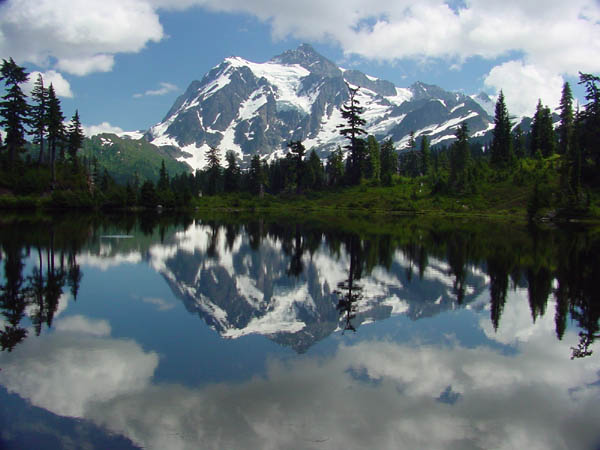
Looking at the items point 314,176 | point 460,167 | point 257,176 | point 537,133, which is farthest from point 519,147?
point 257,176

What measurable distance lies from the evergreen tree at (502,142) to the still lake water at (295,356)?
93.1 meters

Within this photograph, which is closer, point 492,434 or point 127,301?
point 492,434

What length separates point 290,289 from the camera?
20.2m

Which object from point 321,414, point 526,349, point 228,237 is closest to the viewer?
point 321,414

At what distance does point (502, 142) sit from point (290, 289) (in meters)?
107

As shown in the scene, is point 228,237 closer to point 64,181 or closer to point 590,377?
point 590,377

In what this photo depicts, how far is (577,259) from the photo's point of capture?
91.9 feet

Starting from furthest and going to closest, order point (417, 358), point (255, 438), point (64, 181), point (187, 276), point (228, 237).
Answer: point (64, 181) → point (228, 237) → point (187, 276) → point (417, 358) → point (255, 438)

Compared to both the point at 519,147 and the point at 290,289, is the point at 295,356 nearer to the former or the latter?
the point at 290,289

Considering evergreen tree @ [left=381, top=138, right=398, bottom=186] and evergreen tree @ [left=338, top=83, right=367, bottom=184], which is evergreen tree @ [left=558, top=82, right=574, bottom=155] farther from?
evergreen tree @ [left=338, top=83, right=367, bottom=184]

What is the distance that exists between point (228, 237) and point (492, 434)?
35.3m

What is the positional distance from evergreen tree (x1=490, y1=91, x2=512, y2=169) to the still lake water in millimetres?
93072

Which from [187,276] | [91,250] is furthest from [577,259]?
[91,250]

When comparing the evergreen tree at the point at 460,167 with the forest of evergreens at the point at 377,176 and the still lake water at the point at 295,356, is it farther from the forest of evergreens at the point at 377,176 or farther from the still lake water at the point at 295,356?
the still lake water at the point at 295,356
